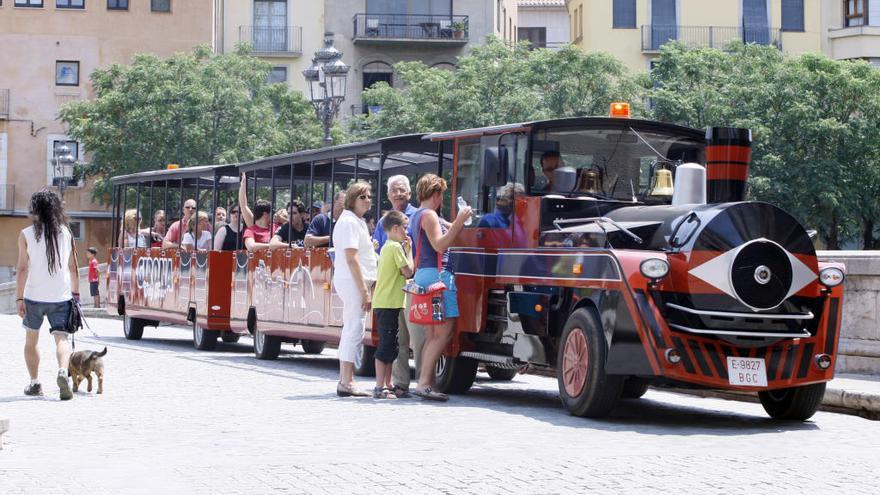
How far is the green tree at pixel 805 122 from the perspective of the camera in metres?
51.5

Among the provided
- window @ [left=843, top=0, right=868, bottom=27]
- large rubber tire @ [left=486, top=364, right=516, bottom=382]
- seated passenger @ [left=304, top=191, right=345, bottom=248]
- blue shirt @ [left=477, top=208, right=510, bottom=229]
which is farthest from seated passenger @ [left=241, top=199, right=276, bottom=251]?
window @ [left=843, top=0, right=868, bottom=27]

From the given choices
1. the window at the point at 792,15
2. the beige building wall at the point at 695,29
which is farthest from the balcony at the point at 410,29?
the window at the point at 792,15

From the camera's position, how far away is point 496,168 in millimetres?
14641

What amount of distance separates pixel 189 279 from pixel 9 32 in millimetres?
46062

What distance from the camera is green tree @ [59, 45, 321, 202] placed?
2256 inches

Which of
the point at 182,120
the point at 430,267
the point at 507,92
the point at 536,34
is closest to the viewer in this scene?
the point at 430,267

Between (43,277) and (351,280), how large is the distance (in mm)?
2659

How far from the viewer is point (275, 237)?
68.5 feet

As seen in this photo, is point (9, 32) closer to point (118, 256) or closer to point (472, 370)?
point (118, 256)

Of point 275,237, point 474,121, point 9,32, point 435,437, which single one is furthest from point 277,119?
point 435,437

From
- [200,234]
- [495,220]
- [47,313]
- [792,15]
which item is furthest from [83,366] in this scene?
[792,15]

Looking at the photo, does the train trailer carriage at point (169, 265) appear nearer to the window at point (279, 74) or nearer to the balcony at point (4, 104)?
the window at point (279, 74)

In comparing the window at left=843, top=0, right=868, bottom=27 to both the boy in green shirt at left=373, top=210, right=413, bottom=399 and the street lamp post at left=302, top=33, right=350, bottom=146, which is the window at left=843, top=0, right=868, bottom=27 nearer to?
the street lamp post at left=302, top=33, right=350, bottom=146

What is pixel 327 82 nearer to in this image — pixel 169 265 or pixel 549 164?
pixel 169 265
